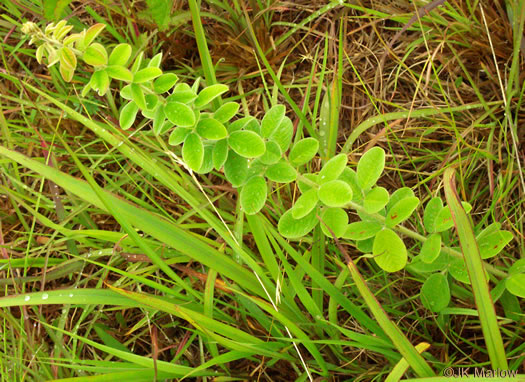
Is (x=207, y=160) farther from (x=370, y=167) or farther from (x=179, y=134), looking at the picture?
(x=370, y=167)

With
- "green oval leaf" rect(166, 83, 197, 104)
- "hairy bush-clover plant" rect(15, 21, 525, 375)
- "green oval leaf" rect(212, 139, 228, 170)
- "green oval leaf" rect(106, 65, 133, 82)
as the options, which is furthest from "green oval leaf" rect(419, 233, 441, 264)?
"green oval leaf" rect(106, 65, 133, 82)

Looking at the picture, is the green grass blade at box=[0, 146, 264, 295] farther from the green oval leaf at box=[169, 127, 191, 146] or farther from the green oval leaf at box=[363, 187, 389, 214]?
the green oval leaf at box=[363, 187, 389, 214]

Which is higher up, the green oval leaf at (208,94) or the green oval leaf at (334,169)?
the green oval leaf at (208,94)

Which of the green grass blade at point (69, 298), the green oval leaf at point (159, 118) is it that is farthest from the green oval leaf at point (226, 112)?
the green grass blade at point (69, 298)

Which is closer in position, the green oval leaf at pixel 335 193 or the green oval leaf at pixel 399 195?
the green oval leaf at pixel 335 193

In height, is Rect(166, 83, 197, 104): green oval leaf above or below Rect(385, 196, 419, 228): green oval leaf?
above

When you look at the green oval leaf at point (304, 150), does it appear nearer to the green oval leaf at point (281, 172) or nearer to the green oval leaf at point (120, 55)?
the green oval leaf at point (281, 172)

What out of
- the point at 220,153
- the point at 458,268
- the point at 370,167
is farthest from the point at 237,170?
the point at 458,268
